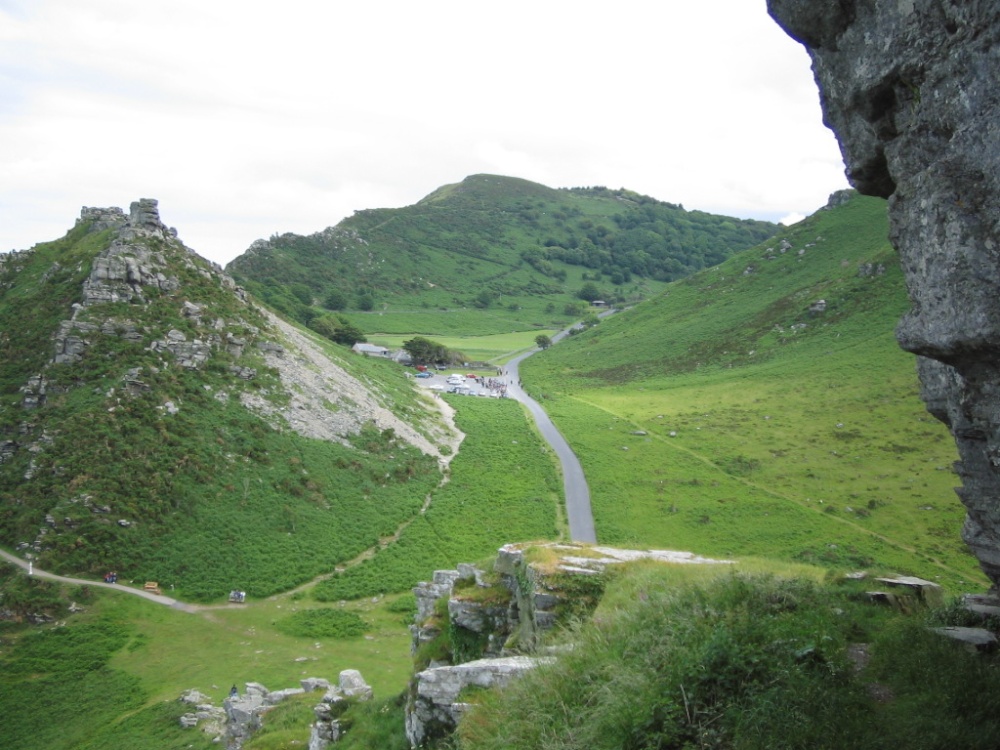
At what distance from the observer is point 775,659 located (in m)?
10.1

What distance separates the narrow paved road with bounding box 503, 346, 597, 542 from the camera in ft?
141

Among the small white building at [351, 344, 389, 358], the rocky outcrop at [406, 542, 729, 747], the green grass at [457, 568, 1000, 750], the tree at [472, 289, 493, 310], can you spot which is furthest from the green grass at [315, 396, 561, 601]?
the tree at [472, 289, 493, 310]

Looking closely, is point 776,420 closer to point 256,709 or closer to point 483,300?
point 256,709

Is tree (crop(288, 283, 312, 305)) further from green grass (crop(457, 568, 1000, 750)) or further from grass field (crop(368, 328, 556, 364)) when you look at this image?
green grass (crop(457, 568, 1000, 750))

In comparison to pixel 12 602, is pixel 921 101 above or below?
above

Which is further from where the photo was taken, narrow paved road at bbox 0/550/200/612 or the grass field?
the grass field

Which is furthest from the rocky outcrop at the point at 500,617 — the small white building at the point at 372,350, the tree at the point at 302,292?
the tree at the point at 302,292

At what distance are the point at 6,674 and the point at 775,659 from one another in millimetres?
32005

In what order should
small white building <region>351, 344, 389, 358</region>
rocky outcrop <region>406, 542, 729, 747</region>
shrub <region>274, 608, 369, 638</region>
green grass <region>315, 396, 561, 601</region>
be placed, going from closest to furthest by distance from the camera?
rocky outcrop <region>406, 542, 729, 747</region> → shrub <region>274, 608, 369, 638</region> → green grass <region>315, 396, 561, 601</region> → small white building <region>351, 344, 389, 358</region>

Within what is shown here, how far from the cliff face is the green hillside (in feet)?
99.0

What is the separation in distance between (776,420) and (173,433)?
56804 millimetres

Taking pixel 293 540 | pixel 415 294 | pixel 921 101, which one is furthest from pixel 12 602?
pixel 415 294

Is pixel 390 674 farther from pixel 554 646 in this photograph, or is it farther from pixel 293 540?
pixel 554 646

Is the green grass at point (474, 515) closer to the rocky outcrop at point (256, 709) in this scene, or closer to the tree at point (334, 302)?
the rocky outcrop at point (256, 709)
